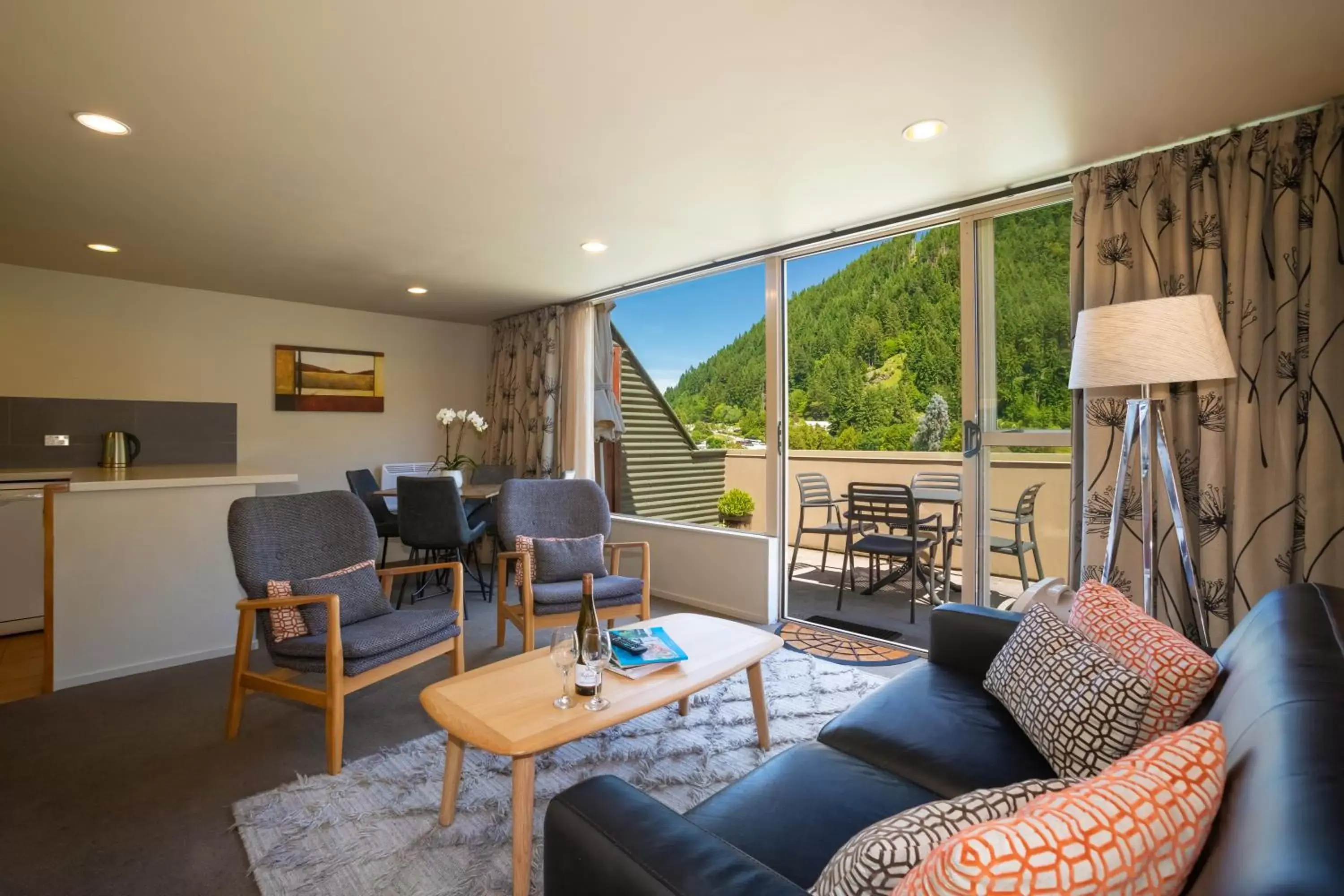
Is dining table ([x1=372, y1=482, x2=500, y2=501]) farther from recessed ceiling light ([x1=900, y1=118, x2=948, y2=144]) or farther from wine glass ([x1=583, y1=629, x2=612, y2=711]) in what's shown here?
recessed ceiling light ([x1=900, y1=118, x2=948, y2=144])

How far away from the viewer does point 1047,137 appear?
7.85 feet

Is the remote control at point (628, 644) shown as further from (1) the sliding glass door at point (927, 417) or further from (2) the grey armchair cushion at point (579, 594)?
(1) the sliding glass door at point (927, 417)

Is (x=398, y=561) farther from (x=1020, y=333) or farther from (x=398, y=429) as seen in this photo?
(x=1020, y=333)

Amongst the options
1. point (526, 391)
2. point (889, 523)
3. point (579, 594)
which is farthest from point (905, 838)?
point (526, 391)

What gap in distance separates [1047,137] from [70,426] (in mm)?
5941

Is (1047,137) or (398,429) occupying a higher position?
(1047,137)

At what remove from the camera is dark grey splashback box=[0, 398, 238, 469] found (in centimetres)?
422

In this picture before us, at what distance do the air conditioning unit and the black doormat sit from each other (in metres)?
3.59

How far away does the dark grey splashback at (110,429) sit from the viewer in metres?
4.22

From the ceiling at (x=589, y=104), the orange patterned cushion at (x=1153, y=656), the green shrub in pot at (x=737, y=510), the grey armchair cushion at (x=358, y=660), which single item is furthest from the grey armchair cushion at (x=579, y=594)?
the orange patterned cushion at (x=1153, y=656)

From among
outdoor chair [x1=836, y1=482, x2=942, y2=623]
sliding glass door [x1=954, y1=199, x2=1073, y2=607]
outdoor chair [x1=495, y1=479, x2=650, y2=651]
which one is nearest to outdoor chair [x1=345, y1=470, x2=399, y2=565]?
outdoor chair [x1=495, y1=479, x2=650, y2=651]

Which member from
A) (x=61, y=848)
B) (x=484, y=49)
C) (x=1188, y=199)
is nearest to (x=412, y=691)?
(x=61, y=848)

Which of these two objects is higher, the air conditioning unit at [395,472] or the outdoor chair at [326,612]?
the air conditioning unit at [395,472]

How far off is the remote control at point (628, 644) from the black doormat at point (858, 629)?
6.22 feet
